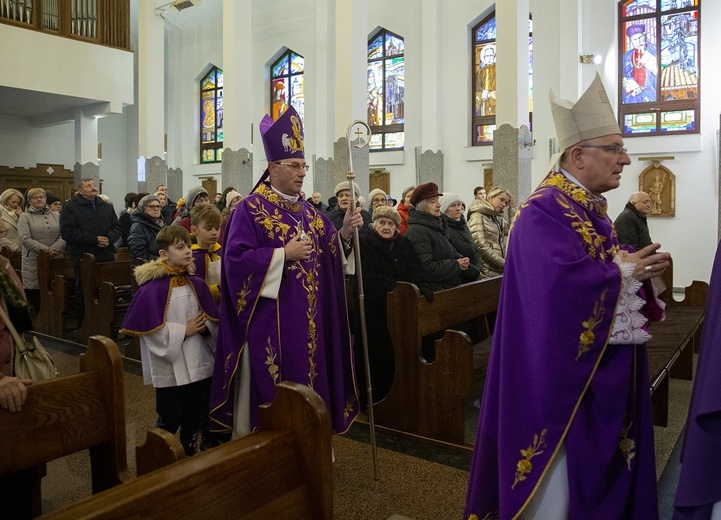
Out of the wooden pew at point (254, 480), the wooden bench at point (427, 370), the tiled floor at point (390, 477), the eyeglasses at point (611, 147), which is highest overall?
the eyeglasses at point (611, 147)

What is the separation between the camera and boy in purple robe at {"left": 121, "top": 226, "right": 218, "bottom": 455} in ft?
11.1

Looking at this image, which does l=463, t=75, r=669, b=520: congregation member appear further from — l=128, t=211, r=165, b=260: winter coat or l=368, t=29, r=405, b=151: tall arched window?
l=368, t=29, r=405, b=151: tall arched window

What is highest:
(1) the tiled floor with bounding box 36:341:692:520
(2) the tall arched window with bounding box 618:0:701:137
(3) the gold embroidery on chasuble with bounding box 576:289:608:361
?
(2) the tall arched window with bounding box 618:0:701:137

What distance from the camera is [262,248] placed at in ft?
10.8

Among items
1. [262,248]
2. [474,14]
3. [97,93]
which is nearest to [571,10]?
[474,14]

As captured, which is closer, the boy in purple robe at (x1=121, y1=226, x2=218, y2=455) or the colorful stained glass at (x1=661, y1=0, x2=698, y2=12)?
the boy in purple robe at (x1=121, y1=226, x2=218, y2=455)

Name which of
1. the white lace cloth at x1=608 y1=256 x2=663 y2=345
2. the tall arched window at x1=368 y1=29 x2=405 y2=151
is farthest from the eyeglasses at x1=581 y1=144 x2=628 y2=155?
the tall arched window at x1=368 y1=29 x2=405 y2=151

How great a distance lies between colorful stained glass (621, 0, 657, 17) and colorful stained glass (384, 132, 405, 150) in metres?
5.36

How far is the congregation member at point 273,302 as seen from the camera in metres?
3.30

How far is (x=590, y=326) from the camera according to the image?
216 cm

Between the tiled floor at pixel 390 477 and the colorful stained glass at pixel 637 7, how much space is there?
35.0 ft

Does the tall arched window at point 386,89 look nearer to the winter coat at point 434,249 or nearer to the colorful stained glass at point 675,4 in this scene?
the colorful stained glass at point 675,4

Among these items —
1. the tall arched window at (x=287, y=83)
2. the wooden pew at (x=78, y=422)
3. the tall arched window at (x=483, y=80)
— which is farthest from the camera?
the tall arched window at (x=287, y=83)

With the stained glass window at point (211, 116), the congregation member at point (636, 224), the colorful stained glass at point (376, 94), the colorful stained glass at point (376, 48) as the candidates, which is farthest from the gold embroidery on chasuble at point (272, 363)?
the stained glass window at point (211, 116)
